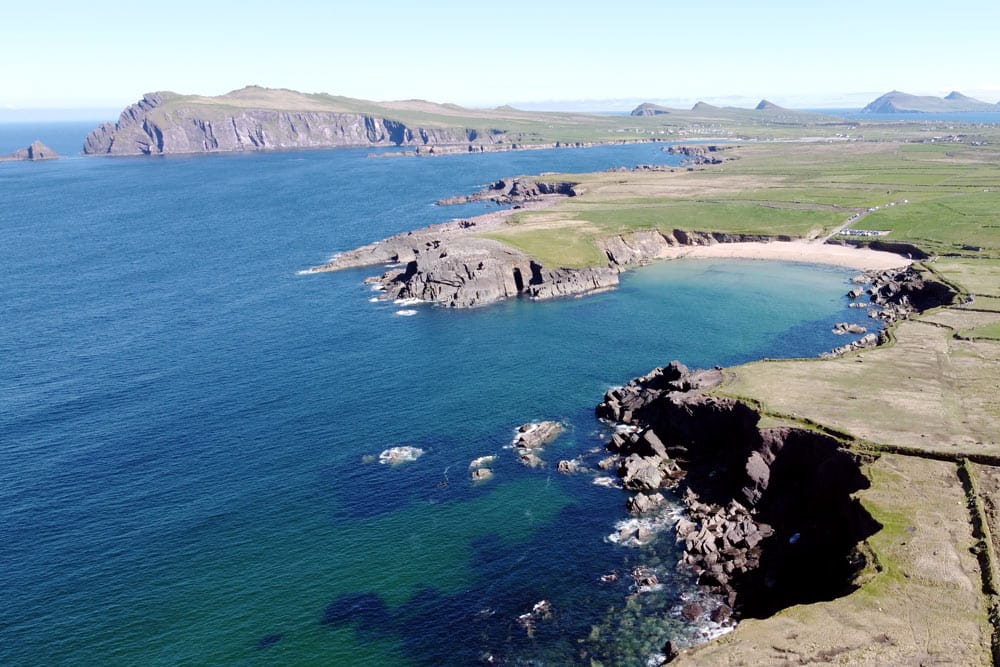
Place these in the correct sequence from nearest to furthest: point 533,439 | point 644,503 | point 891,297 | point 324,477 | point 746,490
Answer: point 746,490 < point 644,503 < point 324,477 < point 533,439 < point 891,297

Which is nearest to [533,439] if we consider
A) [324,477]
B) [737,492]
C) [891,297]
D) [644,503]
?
[644,503]

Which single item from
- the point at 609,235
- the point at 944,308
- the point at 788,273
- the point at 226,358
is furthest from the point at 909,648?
the point at 609,235

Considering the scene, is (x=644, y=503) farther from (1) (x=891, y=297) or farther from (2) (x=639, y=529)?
(1) (x=891, y=297)

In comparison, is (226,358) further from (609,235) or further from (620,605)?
(609,235)

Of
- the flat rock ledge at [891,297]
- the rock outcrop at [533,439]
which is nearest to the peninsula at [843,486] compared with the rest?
the flat rock ledge at [891,297]

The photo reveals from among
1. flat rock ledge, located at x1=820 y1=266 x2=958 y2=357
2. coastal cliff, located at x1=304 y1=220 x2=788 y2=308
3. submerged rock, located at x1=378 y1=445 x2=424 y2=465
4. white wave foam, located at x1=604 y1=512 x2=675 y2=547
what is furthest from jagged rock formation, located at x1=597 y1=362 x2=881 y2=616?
coastal cliff, located at x1=304 y1=220 x2=788 y2=308

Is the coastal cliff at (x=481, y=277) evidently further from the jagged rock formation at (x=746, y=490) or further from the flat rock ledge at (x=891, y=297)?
the jagged rock formation at (x=746, y=490)
